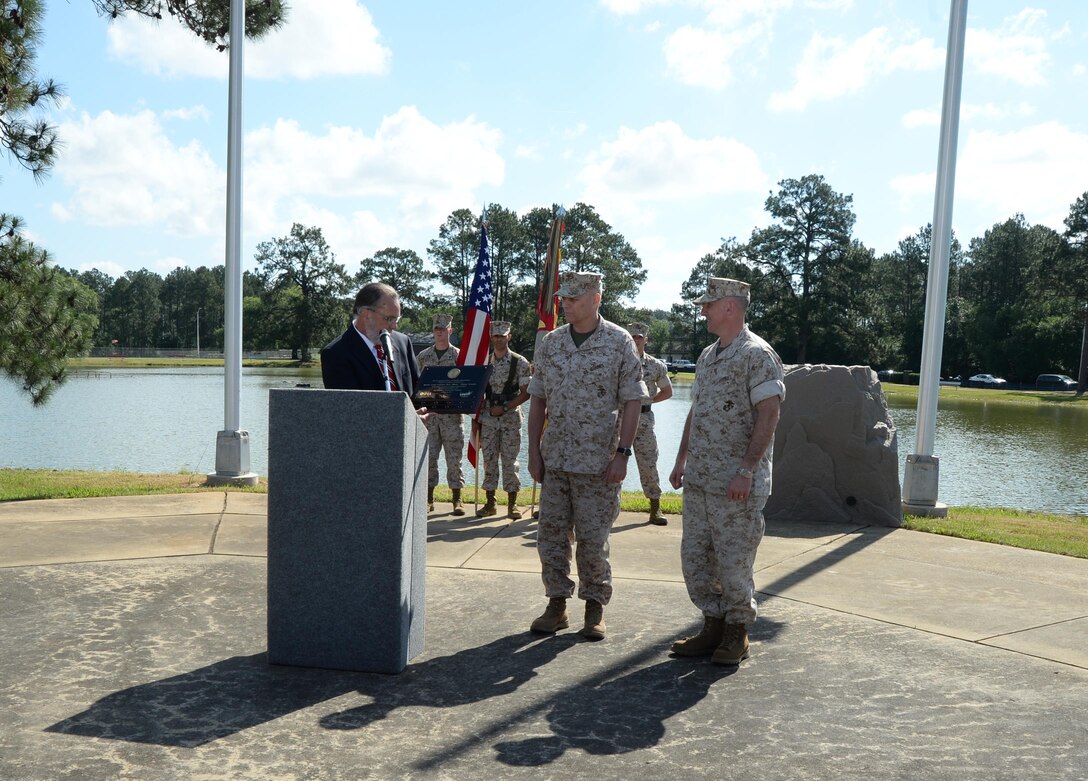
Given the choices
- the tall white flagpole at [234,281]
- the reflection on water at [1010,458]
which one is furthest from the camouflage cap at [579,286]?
the reflection on water at [1010,458]

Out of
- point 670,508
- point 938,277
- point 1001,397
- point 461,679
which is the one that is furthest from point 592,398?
point 1001,397

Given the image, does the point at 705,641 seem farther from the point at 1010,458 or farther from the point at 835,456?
the point at 1010,458

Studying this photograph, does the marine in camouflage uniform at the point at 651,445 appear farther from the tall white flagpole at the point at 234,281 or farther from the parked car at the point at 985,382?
the parked car at the point at 985,382

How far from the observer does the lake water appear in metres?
17.1

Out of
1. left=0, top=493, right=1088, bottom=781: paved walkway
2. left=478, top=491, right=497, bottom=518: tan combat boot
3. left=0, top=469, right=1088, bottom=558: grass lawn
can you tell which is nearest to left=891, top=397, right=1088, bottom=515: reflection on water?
left=0, top=469, right=1088, bottom=558: grass lawn

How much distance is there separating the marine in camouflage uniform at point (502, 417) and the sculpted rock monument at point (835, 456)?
2.57 m

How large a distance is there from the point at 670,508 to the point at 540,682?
219 inches

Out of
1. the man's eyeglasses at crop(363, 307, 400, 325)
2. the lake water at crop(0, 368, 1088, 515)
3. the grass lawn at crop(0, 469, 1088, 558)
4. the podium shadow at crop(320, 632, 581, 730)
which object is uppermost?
the man's eyeglasses at crop(363, 307, 400, 325)

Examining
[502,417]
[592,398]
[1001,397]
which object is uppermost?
[592,398]

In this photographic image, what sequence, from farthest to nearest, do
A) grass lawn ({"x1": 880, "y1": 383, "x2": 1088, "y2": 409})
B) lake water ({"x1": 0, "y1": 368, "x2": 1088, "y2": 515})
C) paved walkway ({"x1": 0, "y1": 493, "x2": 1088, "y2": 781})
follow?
1. grass lawn ({"x1": 880, "y1": 383, "x2": 1088, "y2": 409})
2. lake water ({"x1": 0, "y1": 368, "x2": 1088, "y2": 515})
3. paved walkway ({"x1": 0, "y1": 493, "x2": 1088, "y2": 781})

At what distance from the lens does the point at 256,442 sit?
21844 mm

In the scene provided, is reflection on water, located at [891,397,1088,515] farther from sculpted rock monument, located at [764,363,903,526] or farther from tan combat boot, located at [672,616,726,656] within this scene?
tan combat boot, located at [672,616,726,656]

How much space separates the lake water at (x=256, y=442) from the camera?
17062 mm

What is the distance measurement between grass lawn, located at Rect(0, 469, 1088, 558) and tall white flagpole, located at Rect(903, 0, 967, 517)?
1.39ft
